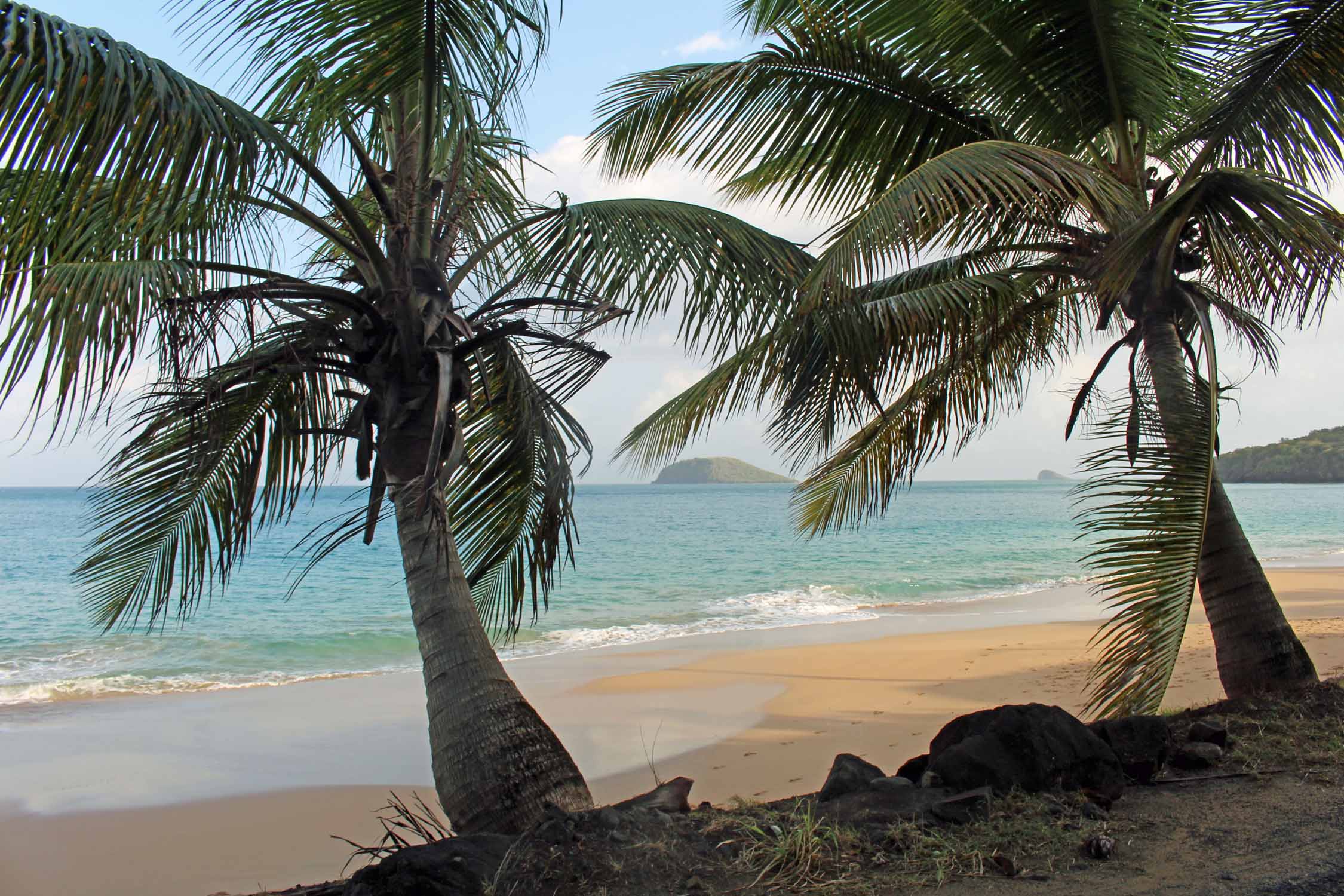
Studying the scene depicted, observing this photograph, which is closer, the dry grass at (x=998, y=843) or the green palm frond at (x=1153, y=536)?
the dry grass at (x=998, y=843)

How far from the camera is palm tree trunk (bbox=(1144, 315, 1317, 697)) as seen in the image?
16.1 ft

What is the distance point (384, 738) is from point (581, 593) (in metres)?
13.3

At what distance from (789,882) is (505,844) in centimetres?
91

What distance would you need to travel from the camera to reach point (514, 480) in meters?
4.76

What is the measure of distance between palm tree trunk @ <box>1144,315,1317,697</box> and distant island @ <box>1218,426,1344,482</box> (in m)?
88.8

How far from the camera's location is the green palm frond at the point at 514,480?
4.09 meters

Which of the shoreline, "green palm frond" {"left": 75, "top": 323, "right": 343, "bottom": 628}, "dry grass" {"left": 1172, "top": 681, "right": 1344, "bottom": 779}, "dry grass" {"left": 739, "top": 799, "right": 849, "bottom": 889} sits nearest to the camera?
"dry grass" {"left": 739, "top": 799, "right": 849, "bottom": 889}

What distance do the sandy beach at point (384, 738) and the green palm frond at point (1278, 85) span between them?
184 inches

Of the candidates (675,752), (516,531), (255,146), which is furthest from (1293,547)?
(255,146)

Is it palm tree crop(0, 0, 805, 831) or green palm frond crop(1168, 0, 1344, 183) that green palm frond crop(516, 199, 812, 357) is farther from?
green palm frond crop(1168, 0, 1344, 183)

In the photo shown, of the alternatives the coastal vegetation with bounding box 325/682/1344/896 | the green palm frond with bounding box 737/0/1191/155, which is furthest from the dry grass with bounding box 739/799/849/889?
the green palm frond with bounding box 737/0/1191/155

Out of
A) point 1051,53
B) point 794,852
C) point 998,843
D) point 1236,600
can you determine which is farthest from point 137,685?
point 1051,53

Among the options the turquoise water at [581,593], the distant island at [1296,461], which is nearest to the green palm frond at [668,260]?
the turquoise water at [581,593]

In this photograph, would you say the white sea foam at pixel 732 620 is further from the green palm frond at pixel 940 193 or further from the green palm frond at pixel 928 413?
the green palm frond at pixel 940 193
